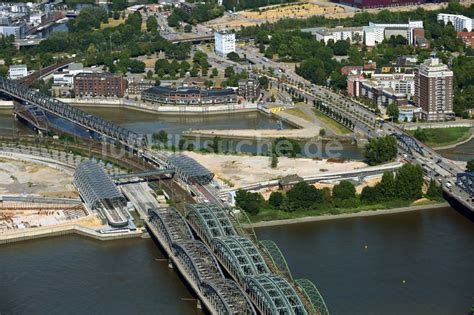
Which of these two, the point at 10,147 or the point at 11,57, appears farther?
the point at 11,57

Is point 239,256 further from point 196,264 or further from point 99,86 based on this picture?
point 99,86

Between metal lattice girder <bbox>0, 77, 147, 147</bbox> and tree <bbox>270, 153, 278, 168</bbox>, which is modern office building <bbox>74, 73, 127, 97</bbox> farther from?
tree <bbox>270, 153, 278, 168</bbox>

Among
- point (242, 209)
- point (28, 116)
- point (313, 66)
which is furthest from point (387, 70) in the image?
point (242, 209)

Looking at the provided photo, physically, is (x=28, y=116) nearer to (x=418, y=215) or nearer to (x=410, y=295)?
(x=418, y=215)

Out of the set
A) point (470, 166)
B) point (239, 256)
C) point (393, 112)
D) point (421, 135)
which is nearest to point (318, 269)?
point (239, 256)

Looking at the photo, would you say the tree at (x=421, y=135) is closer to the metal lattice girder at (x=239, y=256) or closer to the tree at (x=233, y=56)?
the metal lattice girder at (x=239, y=256)

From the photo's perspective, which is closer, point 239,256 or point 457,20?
point 239,256
